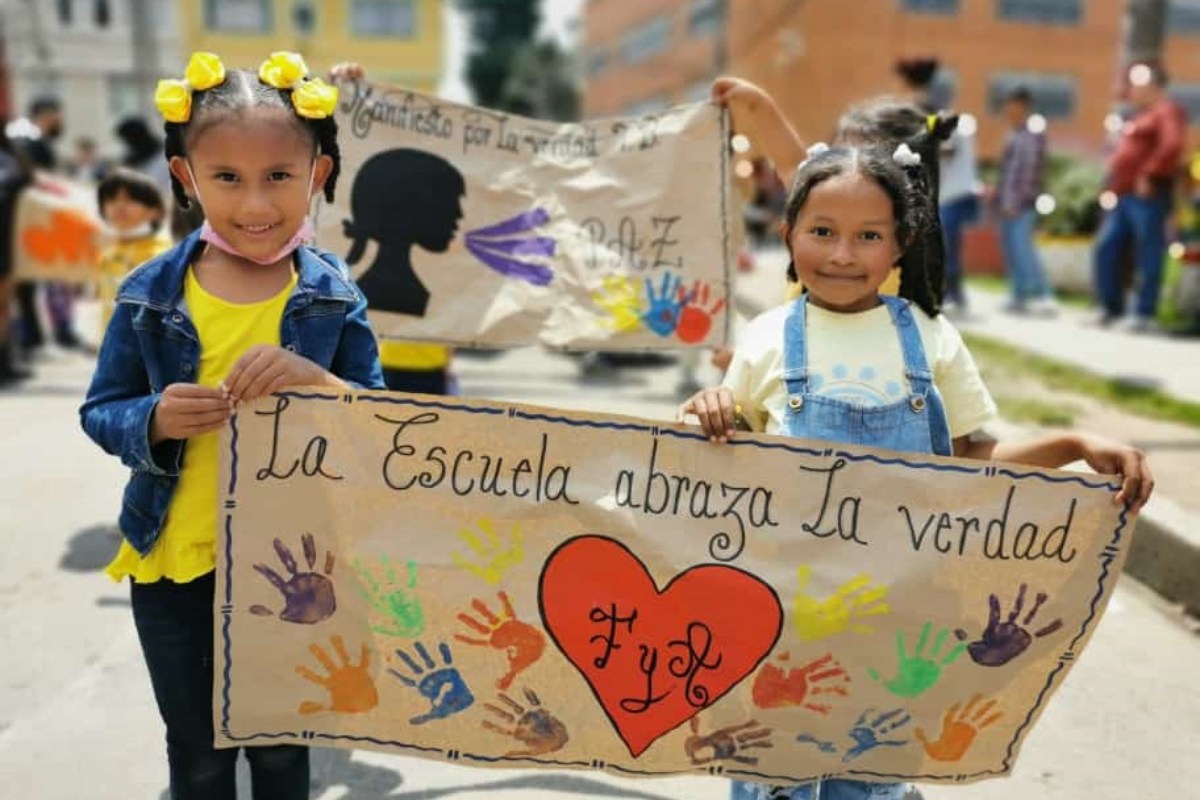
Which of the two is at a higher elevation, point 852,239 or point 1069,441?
point 852,239

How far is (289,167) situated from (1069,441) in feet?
5.00

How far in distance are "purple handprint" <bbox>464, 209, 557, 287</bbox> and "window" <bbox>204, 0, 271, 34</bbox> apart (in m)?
45.4

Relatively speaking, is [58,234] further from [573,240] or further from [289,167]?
[289,167]

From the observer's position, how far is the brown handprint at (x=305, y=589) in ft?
7.04

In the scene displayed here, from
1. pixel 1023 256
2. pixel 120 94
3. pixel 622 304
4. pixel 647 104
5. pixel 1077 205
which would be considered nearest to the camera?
pixel 622 304

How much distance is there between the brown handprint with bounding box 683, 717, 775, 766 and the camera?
221 cm

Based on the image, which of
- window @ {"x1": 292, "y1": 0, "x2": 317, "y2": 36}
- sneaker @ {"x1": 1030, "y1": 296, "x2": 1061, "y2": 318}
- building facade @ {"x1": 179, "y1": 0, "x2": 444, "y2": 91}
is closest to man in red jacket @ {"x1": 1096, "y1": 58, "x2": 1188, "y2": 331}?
sneaker @ {"x1": 1030, "y1": 296, "x2": 1061, "y2": 318}

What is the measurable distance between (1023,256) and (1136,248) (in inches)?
44.1

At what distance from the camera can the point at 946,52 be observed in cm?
3962

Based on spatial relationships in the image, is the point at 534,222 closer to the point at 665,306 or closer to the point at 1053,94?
the point at 665,306

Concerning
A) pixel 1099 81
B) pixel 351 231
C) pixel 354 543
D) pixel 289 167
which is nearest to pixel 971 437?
pixel 354 543

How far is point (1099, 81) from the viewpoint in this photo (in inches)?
1661

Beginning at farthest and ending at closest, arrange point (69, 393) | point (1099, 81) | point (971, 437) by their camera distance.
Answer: point (1099, 81) < point (69, 393) < point (971, 437)

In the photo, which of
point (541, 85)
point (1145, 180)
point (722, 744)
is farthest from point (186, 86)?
point (541, 85)
